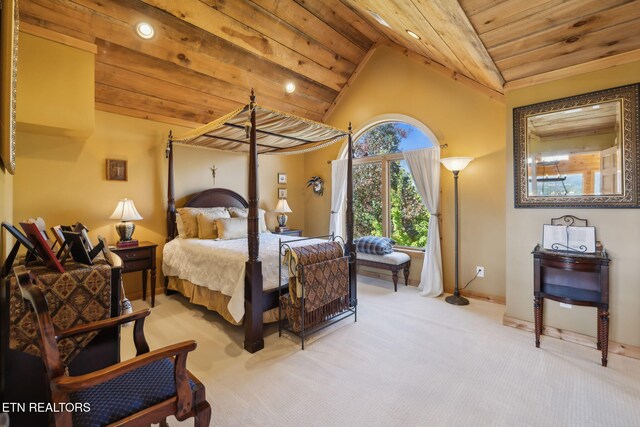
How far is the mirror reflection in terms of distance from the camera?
255 centimetres

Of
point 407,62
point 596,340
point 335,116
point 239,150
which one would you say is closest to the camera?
point 596,340

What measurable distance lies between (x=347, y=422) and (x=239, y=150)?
13.6ft

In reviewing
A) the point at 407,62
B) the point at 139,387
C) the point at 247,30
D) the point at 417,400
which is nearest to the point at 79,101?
the point at 247,30

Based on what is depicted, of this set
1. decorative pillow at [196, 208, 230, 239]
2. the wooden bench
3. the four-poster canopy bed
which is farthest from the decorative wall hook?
decorative pillow at [196, 208, 230, 239]

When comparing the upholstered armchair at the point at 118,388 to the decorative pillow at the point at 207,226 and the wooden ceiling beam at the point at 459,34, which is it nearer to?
the wooden ceiling beam at the point at 459,34

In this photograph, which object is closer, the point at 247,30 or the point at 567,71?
the point at 567,71

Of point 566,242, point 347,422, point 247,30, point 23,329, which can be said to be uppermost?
point 247,30

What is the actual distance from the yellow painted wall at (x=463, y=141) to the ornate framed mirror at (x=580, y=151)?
0.84 m

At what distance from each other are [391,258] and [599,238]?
2.24 m

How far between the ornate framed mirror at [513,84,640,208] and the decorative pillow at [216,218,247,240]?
3310mm

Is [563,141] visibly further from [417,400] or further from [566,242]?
[417,400]

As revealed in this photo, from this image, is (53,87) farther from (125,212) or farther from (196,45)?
(196,45)

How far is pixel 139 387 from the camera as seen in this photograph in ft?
4.21

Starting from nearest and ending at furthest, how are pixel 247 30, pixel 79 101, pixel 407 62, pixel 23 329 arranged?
pixel 23 329 < pixel 79 101 < pixel 247 30 < pixel 407 62
